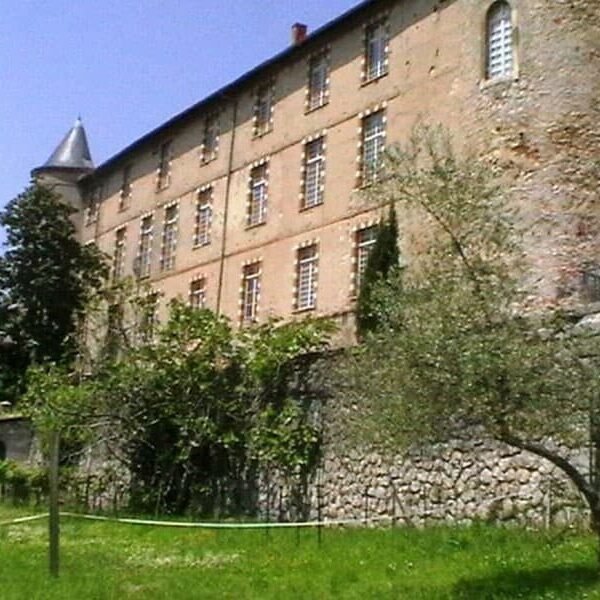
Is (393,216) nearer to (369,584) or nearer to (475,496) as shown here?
(475,496)

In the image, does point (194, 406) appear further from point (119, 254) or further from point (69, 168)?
point (69, 168)

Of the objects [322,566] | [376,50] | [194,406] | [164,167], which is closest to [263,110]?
[376,50]

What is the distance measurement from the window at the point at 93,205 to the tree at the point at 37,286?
4.35m

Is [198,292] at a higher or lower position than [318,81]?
lower

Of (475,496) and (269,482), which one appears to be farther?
(269,482)

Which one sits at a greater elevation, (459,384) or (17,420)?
(17,420)

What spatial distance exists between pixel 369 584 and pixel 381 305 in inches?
126

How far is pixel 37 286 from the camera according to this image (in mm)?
37219

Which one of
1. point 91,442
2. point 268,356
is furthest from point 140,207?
point 268,356

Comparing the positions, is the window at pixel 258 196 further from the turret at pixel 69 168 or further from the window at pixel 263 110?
the turret at pixel 69 168

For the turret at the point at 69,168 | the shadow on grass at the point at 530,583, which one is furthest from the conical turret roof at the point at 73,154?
the shadow on grass at the point at 530,583

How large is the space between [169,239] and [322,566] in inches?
972

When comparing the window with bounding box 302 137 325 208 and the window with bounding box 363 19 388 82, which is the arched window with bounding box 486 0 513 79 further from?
the window with bounding box 302 137 325 208

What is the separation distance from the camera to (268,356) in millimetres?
22078
